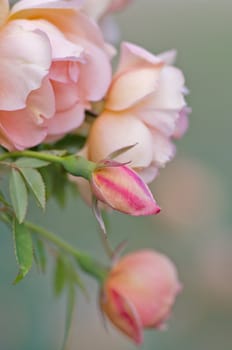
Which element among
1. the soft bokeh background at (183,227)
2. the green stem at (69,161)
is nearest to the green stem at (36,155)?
the green stem at (69,161)

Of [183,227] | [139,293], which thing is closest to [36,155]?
[139,293]

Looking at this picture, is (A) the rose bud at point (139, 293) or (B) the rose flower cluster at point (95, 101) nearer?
(B) the rose flower cluster at point (95, 101)

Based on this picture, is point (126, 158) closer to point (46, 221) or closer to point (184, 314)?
point (46, 221)

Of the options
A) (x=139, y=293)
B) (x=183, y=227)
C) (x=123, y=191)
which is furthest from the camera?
(x=183, y=227)

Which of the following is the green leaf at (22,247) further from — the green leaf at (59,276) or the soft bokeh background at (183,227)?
the soft bokeh background at (183,227)

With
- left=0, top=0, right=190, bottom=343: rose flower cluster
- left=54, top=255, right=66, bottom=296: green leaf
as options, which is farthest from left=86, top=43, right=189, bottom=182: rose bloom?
left=54, top=255, right=66, bottom=296: green leaf

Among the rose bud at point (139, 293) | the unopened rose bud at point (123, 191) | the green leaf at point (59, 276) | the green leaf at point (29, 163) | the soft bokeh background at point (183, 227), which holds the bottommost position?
the soft bokeh background at point (183, 227)

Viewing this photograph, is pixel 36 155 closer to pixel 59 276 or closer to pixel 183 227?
pixel 59 276
